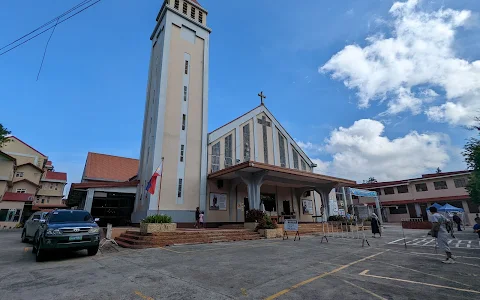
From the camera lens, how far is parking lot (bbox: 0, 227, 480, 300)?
401cm

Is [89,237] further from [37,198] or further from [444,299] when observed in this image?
[37,198]

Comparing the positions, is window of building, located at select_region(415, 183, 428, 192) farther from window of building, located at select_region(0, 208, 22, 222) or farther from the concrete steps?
window of building, located at select_region(0, 208, 22, 222)

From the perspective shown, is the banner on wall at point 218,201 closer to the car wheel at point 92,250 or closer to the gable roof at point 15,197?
the car wheel at point 92,250

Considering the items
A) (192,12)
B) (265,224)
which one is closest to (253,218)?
(265,224)

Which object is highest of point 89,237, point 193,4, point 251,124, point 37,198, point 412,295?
point 193,4

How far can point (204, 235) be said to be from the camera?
12148mm

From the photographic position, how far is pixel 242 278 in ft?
16.2

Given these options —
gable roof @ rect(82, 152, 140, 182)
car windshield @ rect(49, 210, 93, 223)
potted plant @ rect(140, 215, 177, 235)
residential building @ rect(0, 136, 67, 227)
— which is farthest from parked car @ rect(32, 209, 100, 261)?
residential building @ rect(0, 136, 67, 227)

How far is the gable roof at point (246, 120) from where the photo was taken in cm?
2030

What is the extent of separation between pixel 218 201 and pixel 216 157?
12.4 ft

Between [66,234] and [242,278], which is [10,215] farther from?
[242,278]

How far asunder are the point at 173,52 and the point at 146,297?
20.0m

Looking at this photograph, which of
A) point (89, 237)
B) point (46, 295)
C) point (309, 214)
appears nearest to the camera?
point (46, 295)

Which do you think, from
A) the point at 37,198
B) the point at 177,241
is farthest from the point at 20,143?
the point at 177,241
